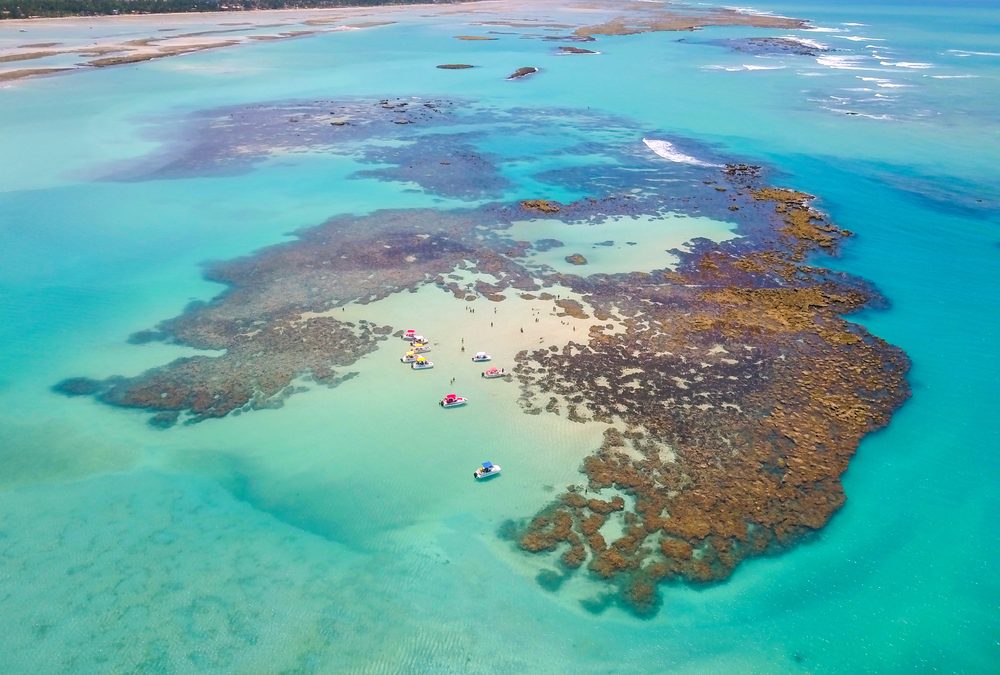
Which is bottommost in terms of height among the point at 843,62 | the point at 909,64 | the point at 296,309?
the point at 296,309

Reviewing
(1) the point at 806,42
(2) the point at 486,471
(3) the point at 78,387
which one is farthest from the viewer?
(1) the point at 806,42

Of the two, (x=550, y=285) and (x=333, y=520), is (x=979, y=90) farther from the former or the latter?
(x=333, y=520)

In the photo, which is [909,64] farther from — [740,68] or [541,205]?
[541,205]

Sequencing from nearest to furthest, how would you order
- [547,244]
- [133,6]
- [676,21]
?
[547,244], [133,6], [676,21]

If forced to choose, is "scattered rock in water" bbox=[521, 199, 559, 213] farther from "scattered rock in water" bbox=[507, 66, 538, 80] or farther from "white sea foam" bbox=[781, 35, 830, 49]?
"white sea foam" bbox=[781, 35, 830, 49]

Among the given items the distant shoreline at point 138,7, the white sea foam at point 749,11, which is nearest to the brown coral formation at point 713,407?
the distant shoreline at point 138,7

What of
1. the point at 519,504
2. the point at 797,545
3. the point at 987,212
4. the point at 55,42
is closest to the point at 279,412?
the point at 519,504

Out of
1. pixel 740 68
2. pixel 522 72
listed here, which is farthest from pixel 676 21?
pixel 522 72
